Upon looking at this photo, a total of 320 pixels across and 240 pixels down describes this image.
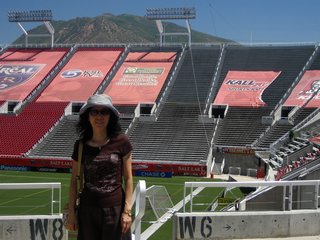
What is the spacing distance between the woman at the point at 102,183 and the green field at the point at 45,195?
12.3 feet

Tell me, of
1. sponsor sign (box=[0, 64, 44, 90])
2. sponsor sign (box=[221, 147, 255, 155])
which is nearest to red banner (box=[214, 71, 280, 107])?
sponsor sign (box=[221, 147, 255, 155])

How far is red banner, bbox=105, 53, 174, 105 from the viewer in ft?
144

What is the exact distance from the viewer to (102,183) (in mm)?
4375

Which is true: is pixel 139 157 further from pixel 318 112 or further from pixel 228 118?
pixel 318 112

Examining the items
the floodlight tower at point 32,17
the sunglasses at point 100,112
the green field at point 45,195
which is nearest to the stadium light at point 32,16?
the floodlight tower at point 32,17

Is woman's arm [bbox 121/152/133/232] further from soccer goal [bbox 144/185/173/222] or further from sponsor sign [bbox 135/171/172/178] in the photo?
sponsor sign [bbox 135/171/172/178]

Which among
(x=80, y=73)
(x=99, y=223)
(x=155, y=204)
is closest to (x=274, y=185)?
(x=155, y=204)

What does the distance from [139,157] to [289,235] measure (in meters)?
28.9

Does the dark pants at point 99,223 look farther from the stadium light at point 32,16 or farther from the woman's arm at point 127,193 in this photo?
the stadium light at point 32,16

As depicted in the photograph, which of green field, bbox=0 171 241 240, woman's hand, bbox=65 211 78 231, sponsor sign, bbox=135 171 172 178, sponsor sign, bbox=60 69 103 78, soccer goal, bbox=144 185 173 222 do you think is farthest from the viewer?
sponsor sign, bbox=60 69 103 78

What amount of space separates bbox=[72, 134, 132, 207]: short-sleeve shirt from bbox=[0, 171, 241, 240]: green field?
3819 mm

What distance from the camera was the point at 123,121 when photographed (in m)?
41.4

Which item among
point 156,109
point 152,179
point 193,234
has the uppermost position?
point 193,234

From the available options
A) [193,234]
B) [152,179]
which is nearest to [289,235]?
[193,234]
